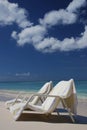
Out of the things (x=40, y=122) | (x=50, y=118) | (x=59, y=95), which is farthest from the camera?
(x=50, y=118)

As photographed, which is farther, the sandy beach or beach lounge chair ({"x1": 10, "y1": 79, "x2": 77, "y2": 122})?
beach lounge chair ({"x1": 10, "y1": 79, "x2": 77, "y2": 122})

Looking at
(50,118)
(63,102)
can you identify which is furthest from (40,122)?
(50,118)

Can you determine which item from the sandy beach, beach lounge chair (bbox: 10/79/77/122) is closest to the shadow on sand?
the sandy beach

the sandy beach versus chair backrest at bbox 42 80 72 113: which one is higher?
chair backrest at bbox 42 80 72 113

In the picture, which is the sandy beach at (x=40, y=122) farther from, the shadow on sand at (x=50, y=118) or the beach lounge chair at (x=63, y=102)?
the beach lounge chair at (x=63, y=102)

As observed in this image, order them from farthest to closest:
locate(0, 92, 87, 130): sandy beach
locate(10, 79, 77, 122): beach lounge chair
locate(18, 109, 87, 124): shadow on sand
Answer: locate(18, 109, 87, 124): shadow on sand
locate(10, 79, 77, 122): beach lounge chair
locate(0, 92, 87, 130): sandy beach

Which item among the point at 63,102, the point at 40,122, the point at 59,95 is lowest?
the point at 40,122

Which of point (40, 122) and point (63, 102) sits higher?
point (63, 102)

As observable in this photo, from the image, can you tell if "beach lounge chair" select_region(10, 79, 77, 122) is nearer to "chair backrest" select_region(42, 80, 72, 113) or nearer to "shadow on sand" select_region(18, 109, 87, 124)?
"chair backrest" select_region(42, 80, 72, 113)

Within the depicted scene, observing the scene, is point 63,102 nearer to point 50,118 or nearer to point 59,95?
point 59,95

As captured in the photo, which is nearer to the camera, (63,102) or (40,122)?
(40,122)

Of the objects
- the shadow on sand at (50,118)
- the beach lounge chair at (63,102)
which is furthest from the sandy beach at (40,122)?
the beach lounge chair at (63,102)

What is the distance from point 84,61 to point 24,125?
186 ft

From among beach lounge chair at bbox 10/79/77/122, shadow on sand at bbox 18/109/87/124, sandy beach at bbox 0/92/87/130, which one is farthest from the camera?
shadow on sand at bbox 18/109/87/124
